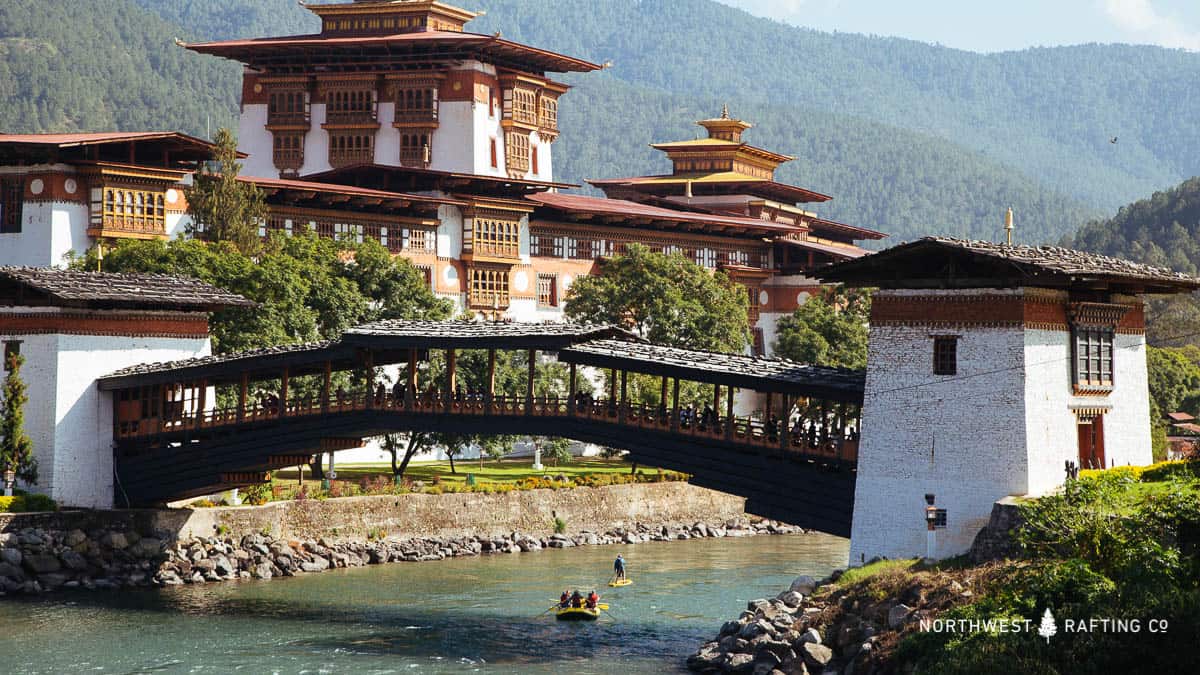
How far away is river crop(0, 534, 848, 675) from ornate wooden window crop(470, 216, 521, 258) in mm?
26558

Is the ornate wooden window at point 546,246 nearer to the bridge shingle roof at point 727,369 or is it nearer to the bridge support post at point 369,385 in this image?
the bridge support post at point 369,385

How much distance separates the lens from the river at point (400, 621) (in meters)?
45.2

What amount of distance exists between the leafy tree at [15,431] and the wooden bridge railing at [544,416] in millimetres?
2976

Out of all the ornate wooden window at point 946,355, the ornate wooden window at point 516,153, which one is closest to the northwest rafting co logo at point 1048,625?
the ornate wooden window at point 946,355

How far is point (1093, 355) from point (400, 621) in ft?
63.8

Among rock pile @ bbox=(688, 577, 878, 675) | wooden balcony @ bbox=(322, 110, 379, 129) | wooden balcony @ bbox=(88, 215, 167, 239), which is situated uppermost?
wooden balcony @ bbox=(322, 110, 379, 129)

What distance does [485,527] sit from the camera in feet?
227

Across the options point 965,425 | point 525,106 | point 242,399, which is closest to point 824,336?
point 525,106

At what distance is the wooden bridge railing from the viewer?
48844 mm

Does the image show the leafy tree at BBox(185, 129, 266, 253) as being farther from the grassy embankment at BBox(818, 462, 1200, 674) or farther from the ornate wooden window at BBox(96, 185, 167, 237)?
the grassy embankment at BBox(818, 462, 1200, 674)

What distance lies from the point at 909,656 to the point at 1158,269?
14.9 m

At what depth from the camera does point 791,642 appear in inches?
1641

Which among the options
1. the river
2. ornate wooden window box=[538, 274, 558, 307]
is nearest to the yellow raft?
the river

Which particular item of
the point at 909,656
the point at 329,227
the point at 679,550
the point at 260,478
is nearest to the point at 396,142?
the point at 329,227
